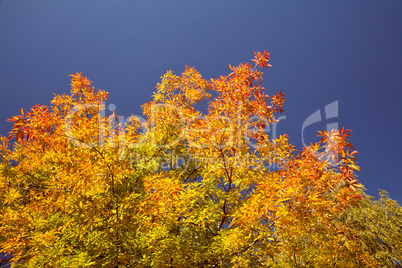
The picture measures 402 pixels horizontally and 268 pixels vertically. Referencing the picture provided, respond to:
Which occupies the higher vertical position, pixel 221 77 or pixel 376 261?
pixel 221 77

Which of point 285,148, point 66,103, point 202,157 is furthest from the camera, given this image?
point 66,103

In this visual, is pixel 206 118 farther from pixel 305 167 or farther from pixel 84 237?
pixel 84 237

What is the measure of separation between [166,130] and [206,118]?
73.5 inches

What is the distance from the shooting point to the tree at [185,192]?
9.12ft

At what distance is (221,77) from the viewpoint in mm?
3812

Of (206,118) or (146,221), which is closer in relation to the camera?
(146,221)

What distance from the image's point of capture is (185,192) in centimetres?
332

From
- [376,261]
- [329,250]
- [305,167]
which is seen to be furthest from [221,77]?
[376,261]

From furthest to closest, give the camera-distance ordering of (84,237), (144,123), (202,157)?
(144,123) < (202,157) < (84,237)

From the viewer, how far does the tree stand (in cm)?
278

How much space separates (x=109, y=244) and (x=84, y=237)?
66 cm

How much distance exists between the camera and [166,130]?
5211mm

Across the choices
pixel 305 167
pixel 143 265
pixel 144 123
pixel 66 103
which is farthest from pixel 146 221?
pixel 66 103

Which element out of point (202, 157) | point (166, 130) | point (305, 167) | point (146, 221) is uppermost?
point (166, 130)
